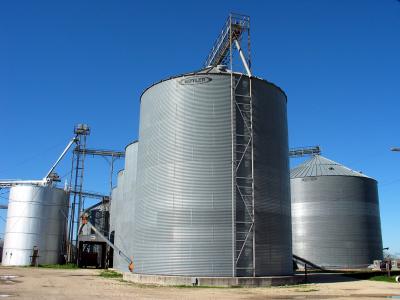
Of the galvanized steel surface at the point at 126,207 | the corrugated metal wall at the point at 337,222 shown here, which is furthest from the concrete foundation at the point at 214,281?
the corrugated metal wall at the point at 337,222

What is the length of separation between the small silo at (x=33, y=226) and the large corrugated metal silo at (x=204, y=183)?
32.0m

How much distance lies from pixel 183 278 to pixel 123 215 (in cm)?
2211

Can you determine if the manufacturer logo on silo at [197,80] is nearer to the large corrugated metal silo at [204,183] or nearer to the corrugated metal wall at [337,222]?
the large corrugated metal silo at [204,183]

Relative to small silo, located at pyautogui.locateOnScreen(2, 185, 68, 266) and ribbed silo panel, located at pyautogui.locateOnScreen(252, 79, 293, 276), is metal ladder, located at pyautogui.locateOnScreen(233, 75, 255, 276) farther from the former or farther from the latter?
small silo, located at pyautogui.locateOnScreen(2, 185, 68, 266)

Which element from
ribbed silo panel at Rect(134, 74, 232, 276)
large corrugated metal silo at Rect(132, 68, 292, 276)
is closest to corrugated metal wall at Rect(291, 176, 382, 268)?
large corrugated metal silo at Rect(132, 68, 292, 276)

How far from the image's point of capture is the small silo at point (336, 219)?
182 feet

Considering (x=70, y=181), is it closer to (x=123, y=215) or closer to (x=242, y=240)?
(x=123, y=215)

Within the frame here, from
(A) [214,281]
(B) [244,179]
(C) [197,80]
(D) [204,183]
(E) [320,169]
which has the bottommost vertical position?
→ (A) [214,281]

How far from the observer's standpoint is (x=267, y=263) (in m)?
30.4

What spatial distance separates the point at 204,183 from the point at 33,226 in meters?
39.1

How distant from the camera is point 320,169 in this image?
200ft

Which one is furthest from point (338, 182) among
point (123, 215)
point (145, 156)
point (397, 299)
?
point (397, 299)

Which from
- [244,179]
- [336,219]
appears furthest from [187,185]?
[336,219]

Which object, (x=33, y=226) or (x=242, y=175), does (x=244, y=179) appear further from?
(x=33, y=226)
